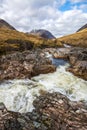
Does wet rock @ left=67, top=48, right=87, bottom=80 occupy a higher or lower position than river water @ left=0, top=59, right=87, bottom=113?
higher

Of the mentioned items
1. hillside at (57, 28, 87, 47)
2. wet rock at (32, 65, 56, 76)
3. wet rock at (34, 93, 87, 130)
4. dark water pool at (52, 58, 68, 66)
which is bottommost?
wet rock at (34, 93, 87, 130)

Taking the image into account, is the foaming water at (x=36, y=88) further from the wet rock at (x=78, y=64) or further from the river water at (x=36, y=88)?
the wet rock at (x=78, y=64)

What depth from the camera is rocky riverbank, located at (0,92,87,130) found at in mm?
28398

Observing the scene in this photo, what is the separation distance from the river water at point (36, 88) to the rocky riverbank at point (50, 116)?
3.06 m

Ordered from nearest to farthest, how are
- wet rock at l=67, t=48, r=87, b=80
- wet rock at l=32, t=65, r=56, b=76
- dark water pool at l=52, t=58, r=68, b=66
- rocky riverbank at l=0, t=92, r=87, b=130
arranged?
rocky riverbank at l=0, t=92, r=87, b=130, wet rock at l=67, t=48, r=87, b=80, wet rock at l=32, t=65, r=56, b=76, dark water pool at l=52, t=58, r=68, b=66

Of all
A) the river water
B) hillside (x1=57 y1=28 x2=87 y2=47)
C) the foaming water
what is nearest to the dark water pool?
the river water

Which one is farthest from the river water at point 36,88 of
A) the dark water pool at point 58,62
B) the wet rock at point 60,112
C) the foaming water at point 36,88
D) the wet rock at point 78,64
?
the dark water pool at point 58,62

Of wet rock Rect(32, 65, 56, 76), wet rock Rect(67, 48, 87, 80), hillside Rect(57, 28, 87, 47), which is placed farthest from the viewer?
hillside Rect(57, 28, 87, 47)

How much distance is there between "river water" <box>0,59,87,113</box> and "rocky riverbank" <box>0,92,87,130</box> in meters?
3.06

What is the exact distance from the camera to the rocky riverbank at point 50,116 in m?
28.4

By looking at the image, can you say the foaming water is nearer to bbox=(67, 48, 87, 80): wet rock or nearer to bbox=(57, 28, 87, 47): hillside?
bbox=(67, 48, 87, 80): wet rock

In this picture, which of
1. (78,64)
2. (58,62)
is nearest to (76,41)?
(58,62)

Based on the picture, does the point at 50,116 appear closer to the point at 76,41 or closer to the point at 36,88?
the point at 36,88

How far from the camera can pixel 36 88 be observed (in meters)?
40.6
